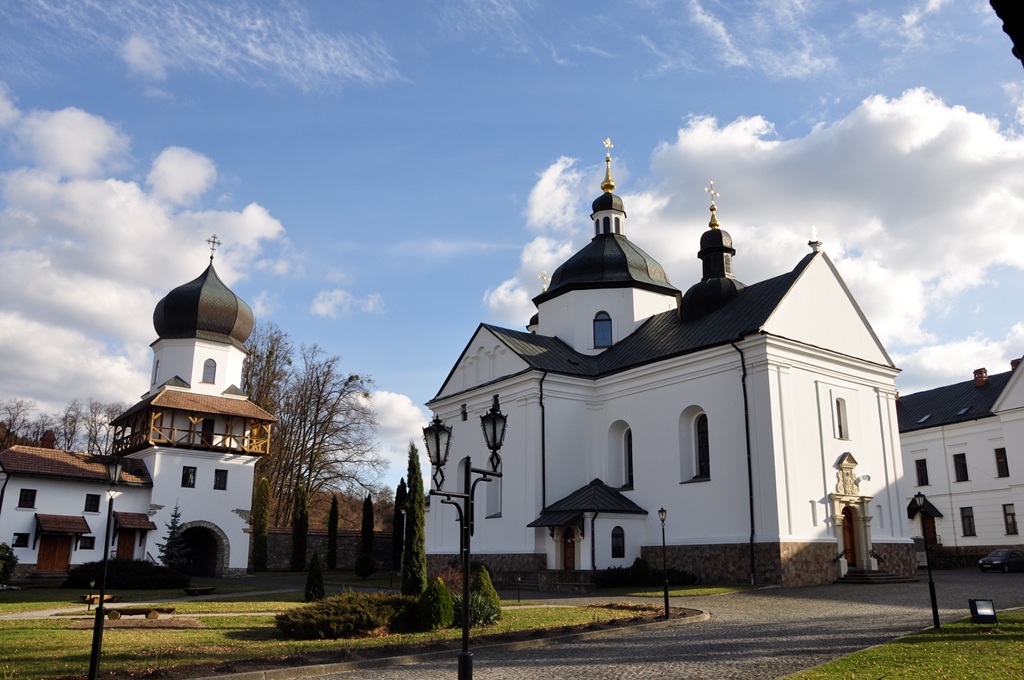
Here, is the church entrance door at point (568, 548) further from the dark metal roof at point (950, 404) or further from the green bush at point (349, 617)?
the dark metal roof at point (950, 404)

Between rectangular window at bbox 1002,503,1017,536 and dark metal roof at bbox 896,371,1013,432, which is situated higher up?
dark metal roof at bbox 896,371,1013,432

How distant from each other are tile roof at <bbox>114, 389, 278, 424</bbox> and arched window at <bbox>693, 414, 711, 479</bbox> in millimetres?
22537

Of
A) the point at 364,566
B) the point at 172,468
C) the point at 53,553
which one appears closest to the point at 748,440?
the point at 364,566

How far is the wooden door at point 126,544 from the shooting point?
35.4 m

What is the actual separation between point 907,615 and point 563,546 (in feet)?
46.5

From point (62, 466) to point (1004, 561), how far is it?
39243 mm

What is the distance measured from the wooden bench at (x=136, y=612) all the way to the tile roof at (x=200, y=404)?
831 inches

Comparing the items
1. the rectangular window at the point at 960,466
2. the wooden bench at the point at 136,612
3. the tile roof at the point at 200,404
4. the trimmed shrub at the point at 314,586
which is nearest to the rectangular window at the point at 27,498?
the tile roof at the point at 200,404

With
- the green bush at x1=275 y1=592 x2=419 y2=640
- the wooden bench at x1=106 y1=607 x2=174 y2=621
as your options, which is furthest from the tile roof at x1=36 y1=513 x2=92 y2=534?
the green bush at x1=275 y1=592 x2=419 y2=640

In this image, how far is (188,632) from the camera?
14.6m

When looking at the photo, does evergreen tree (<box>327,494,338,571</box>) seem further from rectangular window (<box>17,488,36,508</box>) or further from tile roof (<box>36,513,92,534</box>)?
rectangular window (<box>17,488,36,508</box>)

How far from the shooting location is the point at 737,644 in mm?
12523

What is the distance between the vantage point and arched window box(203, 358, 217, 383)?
1626 inches

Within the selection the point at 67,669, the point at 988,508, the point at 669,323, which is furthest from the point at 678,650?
the point at 988,508
